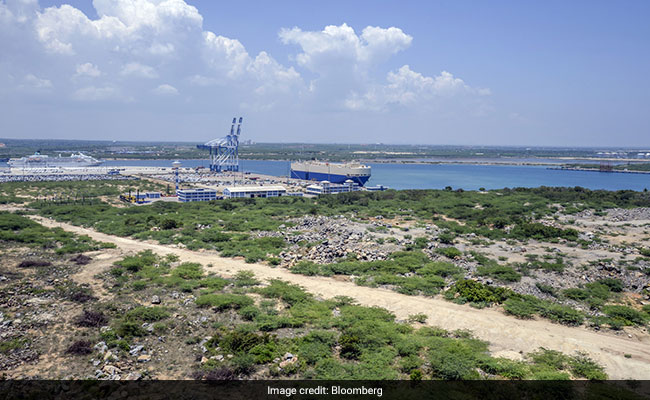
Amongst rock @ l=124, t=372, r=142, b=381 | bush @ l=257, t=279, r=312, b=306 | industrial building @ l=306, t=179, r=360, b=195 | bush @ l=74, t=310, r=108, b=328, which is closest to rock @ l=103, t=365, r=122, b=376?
rock @ l=124, t=372, r=142, b=381

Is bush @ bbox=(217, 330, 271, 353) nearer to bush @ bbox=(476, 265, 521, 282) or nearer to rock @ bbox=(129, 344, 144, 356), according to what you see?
rock @ bbox=(129, 344, 144, 356)

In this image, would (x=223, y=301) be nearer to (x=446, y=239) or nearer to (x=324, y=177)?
(x=446, y=239)

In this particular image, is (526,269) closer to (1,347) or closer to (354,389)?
(354,389)

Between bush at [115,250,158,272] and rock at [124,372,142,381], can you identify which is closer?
rock at [124,372,142,381]

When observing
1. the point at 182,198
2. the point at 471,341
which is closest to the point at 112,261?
the point at 471,341

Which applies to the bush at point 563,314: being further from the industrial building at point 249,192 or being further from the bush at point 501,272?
the industrial building at point 249,192

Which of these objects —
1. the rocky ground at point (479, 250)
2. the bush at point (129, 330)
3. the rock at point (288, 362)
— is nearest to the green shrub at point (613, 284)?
the rocky ground at point (479, 250)

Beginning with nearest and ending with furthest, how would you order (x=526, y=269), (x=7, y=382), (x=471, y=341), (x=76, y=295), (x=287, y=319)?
(x=7, y=382) < (x=471, y=341) < (x=287, y=319) < (x=76, y=295) < (x=526, y=269)
